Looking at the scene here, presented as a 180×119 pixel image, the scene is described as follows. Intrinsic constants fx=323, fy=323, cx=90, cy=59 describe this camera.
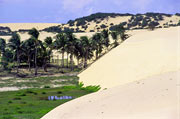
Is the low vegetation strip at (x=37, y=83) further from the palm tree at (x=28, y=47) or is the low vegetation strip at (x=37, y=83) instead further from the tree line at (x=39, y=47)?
the palm tree at (x=28, y=47)

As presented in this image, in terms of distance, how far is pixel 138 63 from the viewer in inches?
2798

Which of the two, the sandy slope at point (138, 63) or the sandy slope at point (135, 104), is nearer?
the sandy slope at point (135, 104)

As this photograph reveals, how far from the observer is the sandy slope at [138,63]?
205 ft

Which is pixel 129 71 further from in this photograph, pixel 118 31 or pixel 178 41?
Answer: pixel 118 31

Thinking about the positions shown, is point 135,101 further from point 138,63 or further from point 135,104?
point 138,63

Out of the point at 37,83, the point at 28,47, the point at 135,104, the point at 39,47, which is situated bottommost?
the point at 37,83

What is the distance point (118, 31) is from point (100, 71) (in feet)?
215

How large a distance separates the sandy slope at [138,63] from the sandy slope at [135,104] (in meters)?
25.3

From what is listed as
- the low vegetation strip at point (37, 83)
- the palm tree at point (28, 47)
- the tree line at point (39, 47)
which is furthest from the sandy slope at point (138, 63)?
the palm tree at point (28, 47)

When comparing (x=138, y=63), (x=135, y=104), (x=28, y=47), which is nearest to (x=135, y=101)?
(x=135, y=104)

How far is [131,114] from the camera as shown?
1014 inches

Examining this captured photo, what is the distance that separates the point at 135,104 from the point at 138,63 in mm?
43878

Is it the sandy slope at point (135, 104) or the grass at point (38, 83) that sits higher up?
the sandy slope at point (135, 104)

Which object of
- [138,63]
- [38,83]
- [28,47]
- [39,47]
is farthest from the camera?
[39,47]
